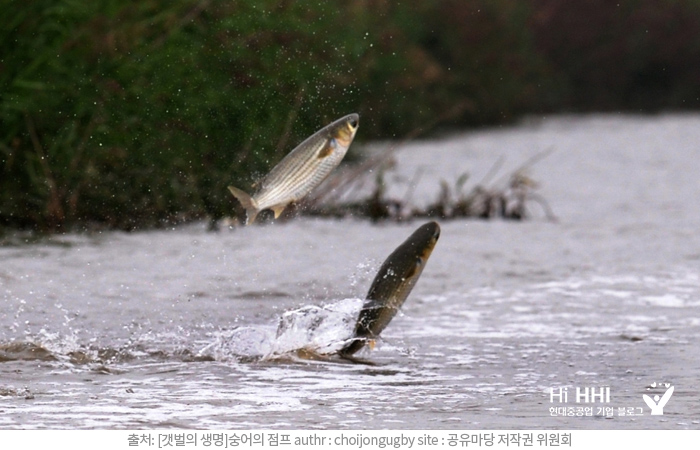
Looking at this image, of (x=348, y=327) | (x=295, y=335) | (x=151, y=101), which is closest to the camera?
(x=348, y=327)

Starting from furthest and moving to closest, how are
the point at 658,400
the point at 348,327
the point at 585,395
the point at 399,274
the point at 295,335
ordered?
the point at 295,335, the point at 348,327, the point at 399,274, the point at 585,395, the point at 658,400

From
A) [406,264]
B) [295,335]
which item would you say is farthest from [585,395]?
[295,335]

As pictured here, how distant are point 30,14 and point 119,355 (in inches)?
201

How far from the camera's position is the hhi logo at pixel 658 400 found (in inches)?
257

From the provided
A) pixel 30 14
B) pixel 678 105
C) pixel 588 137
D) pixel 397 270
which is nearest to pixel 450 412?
pixel 397 270

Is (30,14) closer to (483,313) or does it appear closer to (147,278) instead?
(147,278)

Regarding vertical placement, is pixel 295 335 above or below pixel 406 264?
below

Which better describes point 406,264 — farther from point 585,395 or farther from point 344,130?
point 585,395

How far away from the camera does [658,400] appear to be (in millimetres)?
6770

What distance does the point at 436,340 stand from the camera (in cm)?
849

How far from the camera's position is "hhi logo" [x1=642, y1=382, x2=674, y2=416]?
21.4ft

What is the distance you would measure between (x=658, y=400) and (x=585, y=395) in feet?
1.13

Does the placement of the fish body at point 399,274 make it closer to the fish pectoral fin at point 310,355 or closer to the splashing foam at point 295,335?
the fish pectoral fin at point 310,355

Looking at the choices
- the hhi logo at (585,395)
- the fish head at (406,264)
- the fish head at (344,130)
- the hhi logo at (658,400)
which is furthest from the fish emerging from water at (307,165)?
the hhi logo at (658,400)
